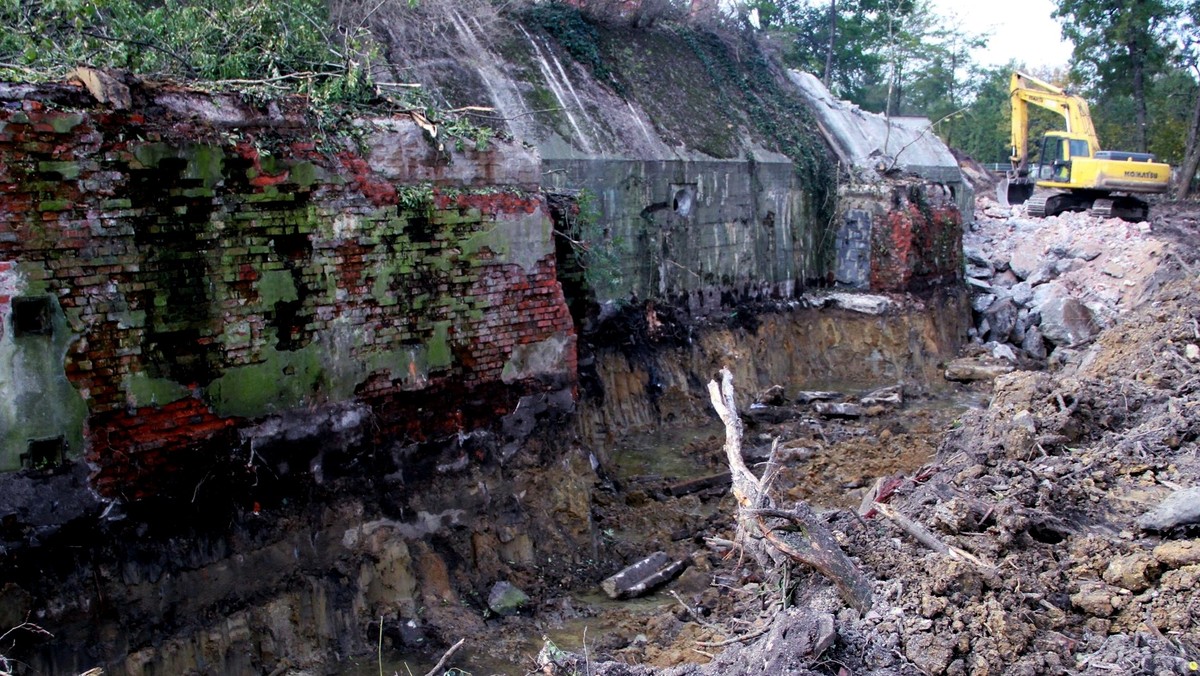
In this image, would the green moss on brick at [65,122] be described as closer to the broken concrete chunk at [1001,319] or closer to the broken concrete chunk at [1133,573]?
the broken concrete chunk at [1133,573]

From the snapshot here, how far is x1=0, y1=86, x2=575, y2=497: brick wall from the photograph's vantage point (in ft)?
17.1

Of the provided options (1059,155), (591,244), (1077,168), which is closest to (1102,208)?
(1077,168)

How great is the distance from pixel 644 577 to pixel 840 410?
19.9 ft

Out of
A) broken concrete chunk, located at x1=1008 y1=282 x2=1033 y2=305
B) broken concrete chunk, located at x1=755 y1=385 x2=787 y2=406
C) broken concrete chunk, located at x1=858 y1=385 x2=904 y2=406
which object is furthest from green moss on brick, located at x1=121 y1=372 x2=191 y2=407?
broken concrete chunk, located at x1=1008 y1=282 x2=1033 y2=305

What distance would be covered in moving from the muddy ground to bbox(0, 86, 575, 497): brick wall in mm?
2146

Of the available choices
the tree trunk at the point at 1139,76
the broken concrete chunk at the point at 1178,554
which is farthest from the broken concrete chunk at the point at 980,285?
the tree trunk at the point at 1139,76

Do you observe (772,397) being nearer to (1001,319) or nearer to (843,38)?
(1001,319)

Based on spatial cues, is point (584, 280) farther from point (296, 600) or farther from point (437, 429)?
point (296, 600)

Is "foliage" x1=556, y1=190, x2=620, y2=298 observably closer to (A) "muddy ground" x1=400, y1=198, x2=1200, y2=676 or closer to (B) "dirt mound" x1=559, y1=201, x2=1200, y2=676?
(A) "muddy ground" x1=400, y1=198, x2=1200, y2=676

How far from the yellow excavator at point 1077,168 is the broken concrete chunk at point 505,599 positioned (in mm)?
19787

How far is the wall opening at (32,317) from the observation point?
5090 millimetres

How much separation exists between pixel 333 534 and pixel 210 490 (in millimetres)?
964

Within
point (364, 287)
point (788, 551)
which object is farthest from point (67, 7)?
point (788, 551)

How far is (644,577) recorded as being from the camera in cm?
751
